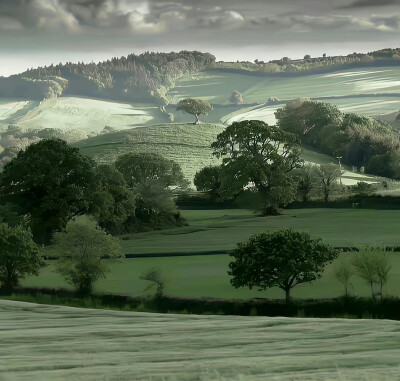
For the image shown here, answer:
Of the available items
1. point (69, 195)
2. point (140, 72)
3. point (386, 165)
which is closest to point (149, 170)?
point (69, 195)

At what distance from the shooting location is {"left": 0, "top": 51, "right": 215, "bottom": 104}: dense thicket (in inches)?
1826

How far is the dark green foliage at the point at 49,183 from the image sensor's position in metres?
29.0

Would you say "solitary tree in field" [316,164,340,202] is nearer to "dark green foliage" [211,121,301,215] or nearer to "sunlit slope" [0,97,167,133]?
"dark green foliage" [211,121,301,215]

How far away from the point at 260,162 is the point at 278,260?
1610 centimetres

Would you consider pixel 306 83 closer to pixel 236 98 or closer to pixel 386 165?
pixel 236 98

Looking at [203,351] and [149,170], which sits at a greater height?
[149,170]

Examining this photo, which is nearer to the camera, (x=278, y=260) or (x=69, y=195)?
(x=278, y=260)

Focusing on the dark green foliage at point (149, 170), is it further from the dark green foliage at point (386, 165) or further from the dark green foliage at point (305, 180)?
the dark green foliage at point (386, 165)

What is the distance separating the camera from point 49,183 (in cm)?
2997

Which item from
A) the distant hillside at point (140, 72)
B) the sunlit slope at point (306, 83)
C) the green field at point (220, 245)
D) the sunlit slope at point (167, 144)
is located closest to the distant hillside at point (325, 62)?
the distant hillside at point (140, 72)

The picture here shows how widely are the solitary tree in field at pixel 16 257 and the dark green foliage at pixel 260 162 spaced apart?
39.2ft

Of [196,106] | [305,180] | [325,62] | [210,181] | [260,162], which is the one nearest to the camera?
[305,180]

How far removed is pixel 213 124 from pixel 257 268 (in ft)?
100

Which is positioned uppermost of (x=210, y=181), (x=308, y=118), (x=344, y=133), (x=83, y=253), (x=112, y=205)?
(x=308, y=118)
